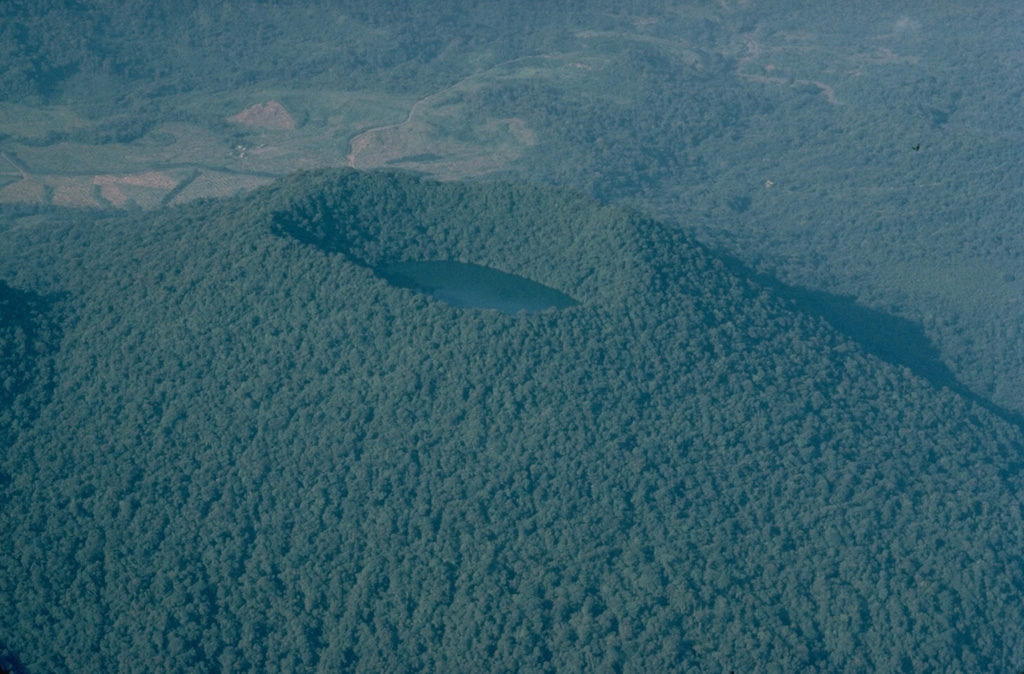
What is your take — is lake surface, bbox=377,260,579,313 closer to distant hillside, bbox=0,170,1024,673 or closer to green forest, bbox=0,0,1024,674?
green forest, bbox=0,0,1024,674

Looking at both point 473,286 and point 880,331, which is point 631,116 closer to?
point 880,331

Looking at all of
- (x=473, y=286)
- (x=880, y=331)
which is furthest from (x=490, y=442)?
(x=880, y=331)

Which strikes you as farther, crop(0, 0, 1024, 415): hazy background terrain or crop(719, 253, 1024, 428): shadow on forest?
crop(0, 0, 1024, 415): hazy background terrain

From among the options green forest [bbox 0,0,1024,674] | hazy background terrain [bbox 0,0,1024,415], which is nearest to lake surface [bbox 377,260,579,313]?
green forest [bbox 0,0,1024,674]

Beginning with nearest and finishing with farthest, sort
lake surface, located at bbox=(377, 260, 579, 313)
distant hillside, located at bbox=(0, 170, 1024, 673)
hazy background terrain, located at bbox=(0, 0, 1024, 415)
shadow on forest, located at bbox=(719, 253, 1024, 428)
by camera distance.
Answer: distant hillside, located at bbox=(0, 170, 1024, 673)
lake surface, located at bbox=(377, 260, 579, 313)
shadow on forest, located at bbox=(719, 253, 1024, 428)
hazy background terrain, located at bbox=(0, 0, 1024, 415)

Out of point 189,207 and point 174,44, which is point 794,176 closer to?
point 189,207

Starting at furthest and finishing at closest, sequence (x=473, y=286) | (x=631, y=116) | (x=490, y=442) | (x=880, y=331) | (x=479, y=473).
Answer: (x=631, y=116), (x=880, y=331), (x=473, y=286), (x=490, y=442), (x=479, y=473)

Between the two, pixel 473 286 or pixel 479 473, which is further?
pixel 473 286

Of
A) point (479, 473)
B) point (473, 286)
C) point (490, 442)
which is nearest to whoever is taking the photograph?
point (479, 473)
